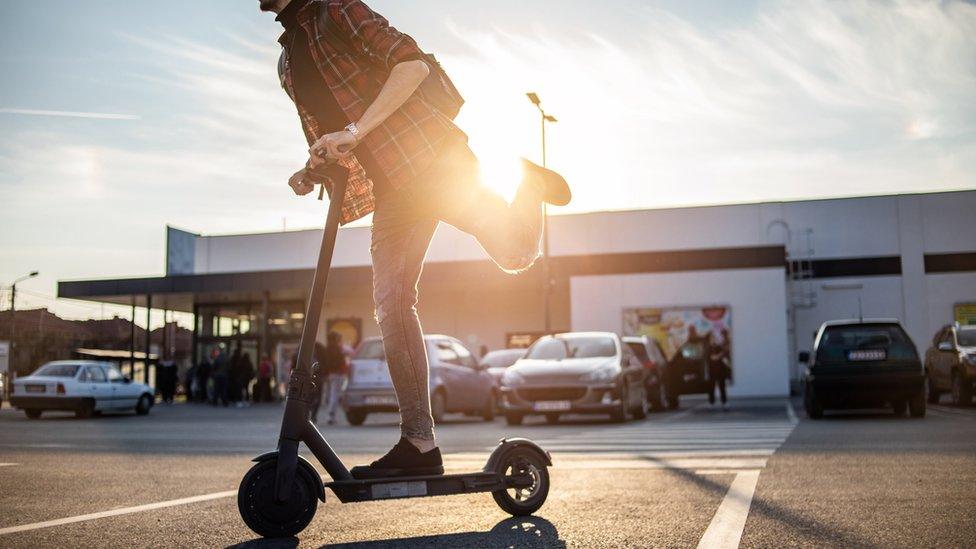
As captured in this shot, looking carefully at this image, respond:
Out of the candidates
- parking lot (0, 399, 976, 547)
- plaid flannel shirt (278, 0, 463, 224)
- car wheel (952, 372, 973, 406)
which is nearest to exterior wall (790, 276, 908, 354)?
car wheel (952, 372, 973, 406)

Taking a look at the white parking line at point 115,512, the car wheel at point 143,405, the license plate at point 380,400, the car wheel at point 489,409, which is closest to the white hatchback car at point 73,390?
the car wheel at point 143,405

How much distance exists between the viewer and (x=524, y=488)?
13.6 ft

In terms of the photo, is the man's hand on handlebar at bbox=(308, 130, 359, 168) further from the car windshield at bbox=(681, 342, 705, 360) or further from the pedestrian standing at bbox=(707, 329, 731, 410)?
the car windshield at bbox=(681, 342, 705, 360)

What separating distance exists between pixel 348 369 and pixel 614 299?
18.5 meters

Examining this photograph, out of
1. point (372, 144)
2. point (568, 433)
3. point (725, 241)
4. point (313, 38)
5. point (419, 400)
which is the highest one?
point (725, 241)

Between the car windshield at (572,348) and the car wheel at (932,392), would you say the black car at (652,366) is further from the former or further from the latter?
the car wheel at (932,392)

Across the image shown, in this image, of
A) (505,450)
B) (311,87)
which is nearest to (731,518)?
(505,450)

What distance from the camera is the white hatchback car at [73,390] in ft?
71.7

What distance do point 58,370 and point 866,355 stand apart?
1742 centimetres

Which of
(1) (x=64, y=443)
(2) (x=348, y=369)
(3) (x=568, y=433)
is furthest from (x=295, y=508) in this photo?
(2) (x=348, y=369)

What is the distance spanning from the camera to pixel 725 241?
37.0m

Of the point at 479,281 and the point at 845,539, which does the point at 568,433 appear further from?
the point at 479,281

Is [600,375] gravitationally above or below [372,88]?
below

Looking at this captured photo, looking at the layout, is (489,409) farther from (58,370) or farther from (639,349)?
(58,370)
